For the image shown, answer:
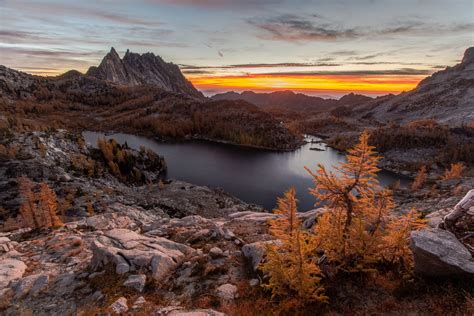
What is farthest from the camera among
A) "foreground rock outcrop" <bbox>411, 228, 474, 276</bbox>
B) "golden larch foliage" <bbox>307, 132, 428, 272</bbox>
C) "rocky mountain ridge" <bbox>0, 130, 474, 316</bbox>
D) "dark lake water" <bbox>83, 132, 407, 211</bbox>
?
"dark lake water" <bbox>83, 132, 407, 211</bbox>

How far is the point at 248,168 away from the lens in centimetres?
10319

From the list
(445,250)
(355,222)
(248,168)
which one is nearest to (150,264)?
(355,222)

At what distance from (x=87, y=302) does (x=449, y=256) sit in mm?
18249

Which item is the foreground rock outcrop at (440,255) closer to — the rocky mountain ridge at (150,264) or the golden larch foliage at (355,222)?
the rocky mountain ridge at (150,264)

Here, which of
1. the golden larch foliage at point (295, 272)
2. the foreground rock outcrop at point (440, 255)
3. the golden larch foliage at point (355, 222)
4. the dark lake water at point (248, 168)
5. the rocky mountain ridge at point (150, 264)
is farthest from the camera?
the dark lake water at point (248, 168)

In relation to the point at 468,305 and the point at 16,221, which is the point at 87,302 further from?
the point at 16,221

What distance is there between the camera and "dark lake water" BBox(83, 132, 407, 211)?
78375 mm

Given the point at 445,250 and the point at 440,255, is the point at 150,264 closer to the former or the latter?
the point at 440,255

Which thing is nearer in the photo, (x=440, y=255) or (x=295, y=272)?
(x=440, y=255)

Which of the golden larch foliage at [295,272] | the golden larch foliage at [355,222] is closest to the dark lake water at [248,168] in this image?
the golden larch foliage at [355,222]

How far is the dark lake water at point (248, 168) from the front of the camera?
78375mm

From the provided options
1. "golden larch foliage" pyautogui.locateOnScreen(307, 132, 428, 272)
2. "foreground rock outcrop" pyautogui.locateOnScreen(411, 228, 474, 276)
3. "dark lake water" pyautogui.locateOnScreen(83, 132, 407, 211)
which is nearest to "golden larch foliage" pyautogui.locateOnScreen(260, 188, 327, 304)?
"golden larch foliage" pyautogui.locateOnScreen(307, 132, 428, 272)

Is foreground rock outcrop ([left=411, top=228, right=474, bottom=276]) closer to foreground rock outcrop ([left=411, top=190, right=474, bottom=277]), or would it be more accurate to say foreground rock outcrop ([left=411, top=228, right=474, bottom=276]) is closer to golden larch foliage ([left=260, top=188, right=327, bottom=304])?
foreground rock outcrop ([left=411, top=190, right=474, bottom=277])

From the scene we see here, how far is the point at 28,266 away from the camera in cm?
2023
